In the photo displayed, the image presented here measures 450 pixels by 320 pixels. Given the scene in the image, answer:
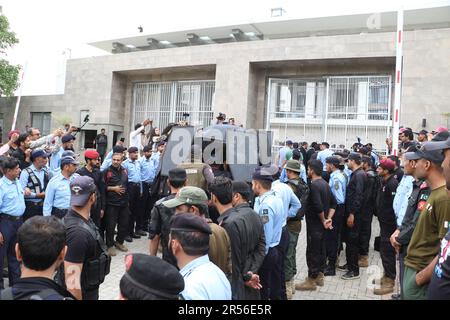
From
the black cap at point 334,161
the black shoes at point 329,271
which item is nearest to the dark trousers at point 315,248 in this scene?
the black shoes at point 329,271

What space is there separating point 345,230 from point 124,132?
1703 centimetres

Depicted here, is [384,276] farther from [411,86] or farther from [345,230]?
[411,86]

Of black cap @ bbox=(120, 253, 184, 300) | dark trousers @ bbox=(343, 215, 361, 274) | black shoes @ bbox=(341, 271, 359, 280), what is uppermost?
black cap @ bbox=(120, 253, 184, 300)

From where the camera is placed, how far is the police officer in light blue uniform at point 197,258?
213 cm

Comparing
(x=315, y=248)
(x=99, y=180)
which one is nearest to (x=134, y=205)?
(x=99, y=180)

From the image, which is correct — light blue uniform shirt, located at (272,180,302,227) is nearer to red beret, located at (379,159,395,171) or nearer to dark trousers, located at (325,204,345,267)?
dark trousers, located at (325,204,345,267)

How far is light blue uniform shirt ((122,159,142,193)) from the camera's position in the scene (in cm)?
766

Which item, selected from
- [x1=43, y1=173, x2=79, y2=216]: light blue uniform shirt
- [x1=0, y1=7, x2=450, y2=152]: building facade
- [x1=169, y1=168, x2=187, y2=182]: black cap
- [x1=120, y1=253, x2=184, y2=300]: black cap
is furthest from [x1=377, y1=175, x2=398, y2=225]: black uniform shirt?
[x1=0, y1=7, x2=450, y2=152]: building facade

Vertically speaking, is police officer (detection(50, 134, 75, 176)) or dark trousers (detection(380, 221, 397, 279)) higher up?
police officer (detection(50, 134, 75, 176))

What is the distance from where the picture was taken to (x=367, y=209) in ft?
20.5

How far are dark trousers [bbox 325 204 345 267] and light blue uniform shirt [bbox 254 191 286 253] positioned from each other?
199cm

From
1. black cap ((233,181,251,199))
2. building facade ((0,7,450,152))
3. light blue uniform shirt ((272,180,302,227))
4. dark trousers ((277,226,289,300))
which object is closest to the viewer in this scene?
black cap ((233,181,251,199))

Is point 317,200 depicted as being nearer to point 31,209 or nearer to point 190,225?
point 190,225

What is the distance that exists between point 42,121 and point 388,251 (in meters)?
22.2
